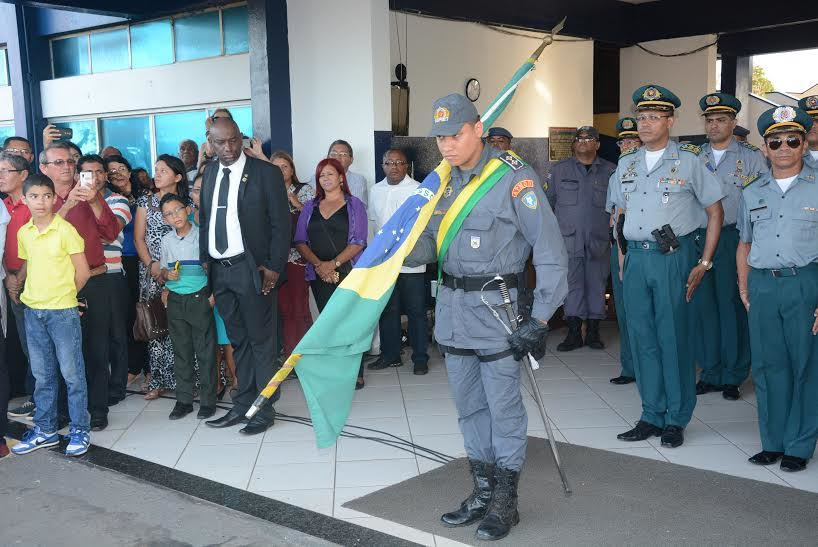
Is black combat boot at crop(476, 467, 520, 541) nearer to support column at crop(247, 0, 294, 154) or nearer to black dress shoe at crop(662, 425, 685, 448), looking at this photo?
black dress shoe at crop(662, 425, 685, 448)

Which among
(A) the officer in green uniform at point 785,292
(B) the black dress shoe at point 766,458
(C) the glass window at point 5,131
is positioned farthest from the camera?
(C) the glass window at point 5,131

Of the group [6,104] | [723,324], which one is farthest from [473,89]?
[6,104]

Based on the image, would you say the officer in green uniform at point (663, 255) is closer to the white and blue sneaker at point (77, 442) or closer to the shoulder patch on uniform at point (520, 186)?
the shoulder patch on uniform at point (520, 186)

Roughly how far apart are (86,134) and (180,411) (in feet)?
20.3

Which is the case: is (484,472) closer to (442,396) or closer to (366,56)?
(442,396)

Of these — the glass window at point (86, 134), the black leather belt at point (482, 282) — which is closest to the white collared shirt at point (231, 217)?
the black leather belt at point (482, 282)

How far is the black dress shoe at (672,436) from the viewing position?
177 inches

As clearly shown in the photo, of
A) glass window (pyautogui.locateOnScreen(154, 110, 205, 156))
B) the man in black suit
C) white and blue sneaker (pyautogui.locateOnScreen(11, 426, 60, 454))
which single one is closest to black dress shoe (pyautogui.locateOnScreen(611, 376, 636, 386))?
the man in black suit

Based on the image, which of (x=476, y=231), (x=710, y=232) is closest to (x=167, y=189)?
(x=476, y=231)

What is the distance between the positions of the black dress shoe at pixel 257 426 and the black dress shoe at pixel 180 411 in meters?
0.55

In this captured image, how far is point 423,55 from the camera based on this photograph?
335 inches

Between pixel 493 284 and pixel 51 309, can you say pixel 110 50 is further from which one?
pixel 493 284

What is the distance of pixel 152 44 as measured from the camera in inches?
366

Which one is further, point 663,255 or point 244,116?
point 244,116
